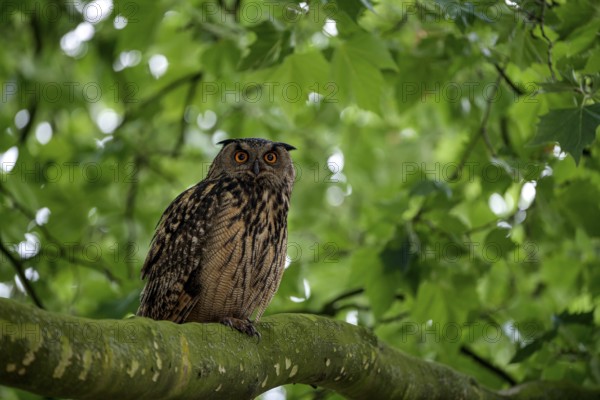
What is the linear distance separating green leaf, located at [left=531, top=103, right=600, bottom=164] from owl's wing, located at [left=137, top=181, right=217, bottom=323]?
54.1 inches

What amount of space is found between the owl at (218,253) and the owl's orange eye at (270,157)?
0.13 meters

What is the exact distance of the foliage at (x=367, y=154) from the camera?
330 centimetres

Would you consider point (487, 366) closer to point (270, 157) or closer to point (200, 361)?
point (270, 157)

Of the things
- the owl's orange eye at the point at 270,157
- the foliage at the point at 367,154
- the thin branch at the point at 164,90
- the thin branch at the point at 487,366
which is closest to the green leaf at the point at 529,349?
the foliage at the point at 367,154

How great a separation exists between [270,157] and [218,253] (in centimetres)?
62

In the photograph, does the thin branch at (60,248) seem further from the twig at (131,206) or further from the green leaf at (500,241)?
the green leaf at (500,241)

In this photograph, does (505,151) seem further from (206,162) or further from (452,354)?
(206,162)

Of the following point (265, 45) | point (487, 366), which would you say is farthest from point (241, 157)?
point (487, 366)

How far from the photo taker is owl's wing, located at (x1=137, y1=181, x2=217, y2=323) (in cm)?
303

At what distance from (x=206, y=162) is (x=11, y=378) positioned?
4268mm

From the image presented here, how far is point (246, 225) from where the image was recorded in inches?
121

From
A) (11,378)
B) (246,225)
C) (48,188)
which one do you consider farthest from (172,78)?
(11,378)

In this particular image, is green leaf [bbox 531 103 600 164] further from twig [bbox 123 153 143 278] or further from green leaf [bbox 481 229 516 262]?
twig [bbox 123 153 143 278]

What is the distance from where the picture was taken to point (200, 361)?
82.2 inches
